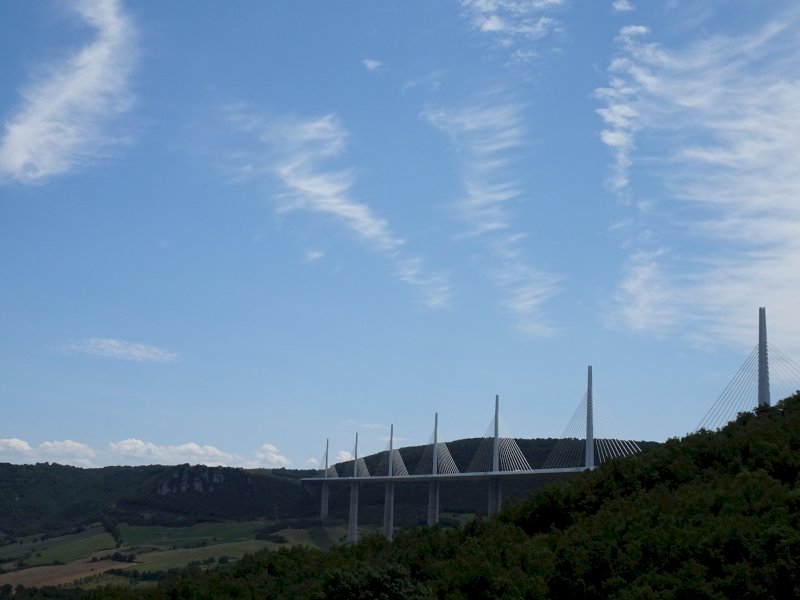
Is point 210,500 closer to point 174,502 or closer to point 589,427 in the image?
point 174,502

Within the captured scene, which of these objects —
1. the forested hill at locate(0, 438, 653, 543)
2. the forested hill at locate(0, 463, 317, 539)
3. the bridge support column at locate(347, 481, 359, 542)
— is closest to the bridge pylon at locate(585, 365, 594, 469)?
the bridge support column at locate(347, 481, 359, 542)

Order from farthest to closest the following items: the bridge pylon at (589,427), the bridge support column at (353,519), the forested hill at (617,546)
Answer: the bridge support column at (353,519) < the bridge pylon at (589,427) < the forested hill at (617,546)

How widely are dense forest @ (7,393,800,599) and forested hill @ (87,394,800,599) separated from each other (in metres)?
0.05

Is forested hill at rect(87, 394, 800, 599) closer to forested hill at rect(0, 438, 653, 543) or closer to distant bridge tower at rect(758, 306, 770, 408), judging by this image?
distant bridge tower at rect(758, 306, 770, 408)

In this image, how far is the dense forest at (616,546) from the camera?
24.8 metres

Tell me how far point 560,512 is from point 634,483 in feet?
11.6

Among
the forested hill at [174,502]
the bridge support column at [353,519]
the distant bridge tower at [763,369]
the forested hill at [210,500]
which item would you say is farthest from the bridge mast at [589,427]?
the forested hill at [174,502]

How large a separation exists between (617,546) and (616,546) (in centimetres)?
22

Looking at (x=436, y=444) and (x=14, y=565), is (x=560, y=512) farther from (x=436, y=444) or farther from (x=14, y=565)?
(x=14, y=565)

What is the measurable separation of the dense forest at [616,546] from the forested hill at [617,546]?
0.05 m

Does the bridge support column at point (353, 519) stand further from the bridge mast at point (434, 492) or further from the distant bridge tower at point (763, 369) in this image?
the distant bridge tower at point (763, 369)

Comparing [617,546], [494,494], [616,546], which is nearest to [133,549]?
[494,494]

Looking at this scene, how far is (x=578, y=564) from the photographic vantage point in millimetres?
27109

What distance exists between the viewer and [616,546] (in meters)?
27.8
